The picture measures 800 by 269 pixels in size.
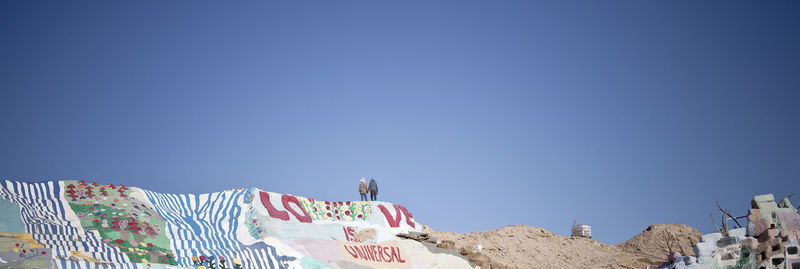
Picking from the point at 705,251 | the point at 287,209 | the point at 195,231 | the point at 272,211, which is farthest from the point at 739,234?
the point at 195,231

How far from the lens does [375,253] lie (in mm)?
22734

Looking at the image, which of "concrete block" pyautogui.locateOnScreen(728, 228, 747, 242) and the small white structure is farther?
the small white structure

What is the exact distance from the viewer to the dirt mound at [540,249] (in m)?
26.4

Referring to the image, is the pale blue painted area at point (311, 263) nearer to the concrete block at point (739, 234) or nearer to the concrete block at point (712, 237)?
the concrete block at point (712, 237)

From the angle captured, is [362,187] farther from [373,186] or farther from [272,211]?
[272,211]

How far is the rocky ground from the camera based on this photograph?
85.5ft

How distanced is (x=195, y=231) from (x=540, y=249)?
47.1 ft

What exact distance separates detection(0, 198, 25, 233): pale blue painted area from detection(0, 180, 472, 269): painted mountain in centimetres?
2

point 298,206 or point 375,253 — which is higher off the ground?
point 298,206

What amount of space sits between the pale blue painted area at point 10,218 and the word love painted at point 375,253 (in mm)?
9394

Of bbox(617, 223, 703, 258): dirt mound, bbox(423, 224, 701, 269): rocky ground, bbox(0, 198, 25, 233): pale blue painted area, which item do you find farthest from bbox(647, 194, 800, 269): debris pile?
bbox(0, 198, 25, 233): pale blue painted area

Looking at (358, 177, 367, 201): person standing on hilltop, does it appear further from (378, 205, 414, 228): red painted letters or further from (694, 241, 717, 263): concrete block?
(694, 241, 717, 263): concrete block

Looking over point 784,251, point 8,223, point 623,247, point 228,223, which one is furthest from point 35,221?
point 623,247

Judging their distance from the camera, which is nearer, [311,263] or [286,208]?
[311,263]
